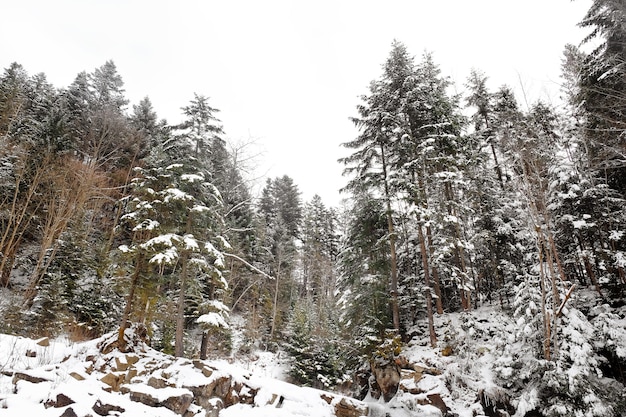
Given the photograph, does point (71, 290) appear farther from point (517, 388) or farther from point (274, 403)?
point (517, 388)

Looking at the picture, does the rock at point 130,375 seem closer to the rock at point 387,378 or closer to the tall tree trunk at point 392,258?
the rock at point 387,378

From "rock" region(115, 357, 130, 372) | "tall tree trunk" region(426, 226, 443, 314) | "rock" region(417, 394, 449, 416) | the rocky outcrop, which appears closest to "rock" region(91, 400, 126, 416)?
the rocky outcrop

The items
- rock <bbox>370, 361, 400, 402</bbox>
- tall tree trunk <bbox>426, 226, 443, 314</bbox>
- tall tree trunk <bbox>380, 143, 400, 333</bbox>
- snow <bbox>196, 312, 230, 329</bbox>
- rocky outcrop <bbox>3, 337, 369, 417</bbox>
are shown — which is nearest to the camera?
rocky outcrop <bbox>3, 337, 369, 417</bbox>

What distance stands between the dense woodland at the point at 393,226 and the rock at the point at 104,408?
13.2 ft

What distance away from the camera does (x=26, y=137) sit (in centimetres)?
1775

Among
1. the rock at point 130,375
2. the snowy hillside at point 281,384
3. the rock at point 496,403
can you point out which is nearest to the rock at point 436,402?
the snowy hillside at point 281,384

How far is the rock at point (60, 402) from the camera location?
7099 millimetres

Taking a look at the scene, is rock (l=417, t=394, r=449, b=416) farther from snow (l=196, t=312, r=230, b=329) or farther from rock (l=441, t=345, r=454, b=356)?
snow (l=196, t=312, r=230, b=329)

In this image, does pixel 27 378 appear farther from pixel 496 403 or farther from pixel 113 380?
pixel 496 403

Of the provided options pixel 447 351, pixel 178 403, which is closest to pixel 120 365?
pixel 178 403

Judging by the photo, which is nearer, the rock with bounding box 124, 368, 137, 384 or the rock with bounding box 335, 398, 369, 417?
the rock with bounding box 124, 368, 137, 384

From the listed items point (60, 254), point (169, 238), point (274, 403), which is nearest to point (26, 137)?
point (60, 254)

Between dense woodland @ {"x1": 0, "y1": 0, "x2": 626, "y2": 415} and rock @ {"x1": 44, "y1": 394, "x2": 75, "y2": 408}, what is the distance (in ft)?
15.0

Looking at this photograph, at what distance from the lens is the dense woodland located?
11404 mm
